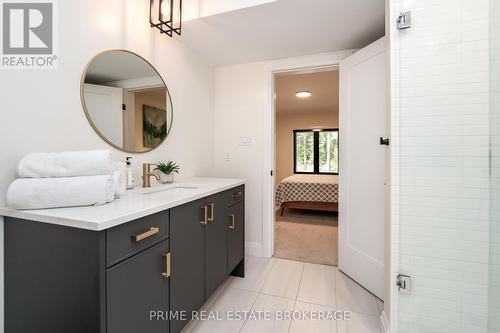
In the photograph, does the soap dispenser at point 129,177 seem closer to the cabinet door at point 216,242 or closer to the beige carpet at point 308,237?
the cabinet door at point 216,242

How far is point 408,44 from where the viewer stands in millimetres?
1324

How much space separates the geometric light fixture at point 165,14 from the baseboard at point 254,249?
7.22 feet

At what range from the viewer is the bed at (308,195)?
4.11m

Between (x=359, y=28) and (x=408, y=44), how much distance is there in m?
0.75

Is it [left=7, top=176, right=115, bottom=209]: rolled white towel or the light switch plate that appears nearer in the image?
[left=7, top=176, right=115, bottom=209]: rolled white towel

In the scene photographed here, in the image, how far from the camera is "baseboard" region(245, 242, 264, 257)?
2.61 m

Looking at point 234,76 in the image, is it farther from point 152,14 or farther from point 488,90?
point 488,90

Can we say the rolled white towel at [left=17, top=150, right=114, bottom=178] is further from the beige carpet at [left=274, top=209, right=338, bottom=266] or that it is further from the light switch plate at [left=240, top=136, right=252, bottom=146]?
the beige carpet at [left=274, top=209, right=338, bottom=266]

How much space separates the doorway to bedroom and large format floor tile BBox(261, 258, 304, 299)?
174 millimetres

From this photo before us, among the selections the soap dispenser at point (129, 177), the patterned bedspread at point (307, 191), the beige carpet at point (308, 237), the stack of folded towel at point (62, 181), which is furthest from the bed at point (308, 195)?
the stack of folded towel at point (62, 181)

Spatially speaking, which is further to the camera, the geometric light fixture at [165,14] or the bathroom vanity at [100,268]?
the geometric light fixture at [165,14]

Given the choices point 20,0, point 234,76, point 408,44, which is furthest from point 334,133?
point 20,0
